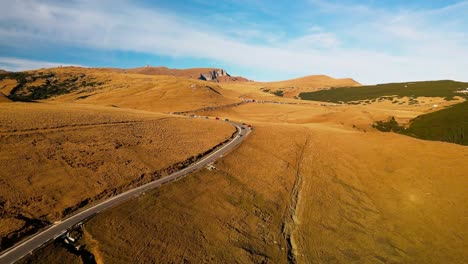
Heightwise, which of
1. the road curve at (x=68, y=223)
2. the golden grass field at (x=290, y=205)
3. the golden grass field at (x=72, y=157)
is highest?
the golden grass field at (x=72, y=157)

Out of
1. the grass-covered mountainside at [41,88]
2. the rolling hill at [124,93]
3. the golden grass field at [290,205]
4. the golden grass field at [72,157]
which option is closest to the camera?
the golden grass field at [290,205]

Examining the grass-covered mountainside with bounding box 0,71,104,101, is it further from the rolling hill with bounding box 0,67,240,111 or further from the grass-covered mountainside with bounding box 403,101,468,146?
the grass-covered mountainside with bounding box 403,101,468,146

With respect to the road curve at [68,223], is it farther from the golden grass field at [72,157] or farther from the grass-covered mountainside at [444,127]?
the grass-covered mountainside at [444,127]

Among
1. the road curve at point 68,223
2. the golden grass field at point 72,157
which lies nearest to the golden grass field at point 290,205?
the golden grass field at point 72,157

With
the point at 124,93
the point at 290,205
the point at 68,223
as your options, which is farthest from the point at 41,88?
the point at 290,205

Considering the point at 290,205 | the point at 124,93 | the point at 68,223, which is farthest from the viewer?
the point at 124,93

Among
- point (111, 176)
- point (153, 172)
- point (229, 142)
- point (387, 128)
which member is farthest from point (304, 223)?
point (387, 128)

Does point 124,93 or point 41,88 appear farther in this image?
point 41,88

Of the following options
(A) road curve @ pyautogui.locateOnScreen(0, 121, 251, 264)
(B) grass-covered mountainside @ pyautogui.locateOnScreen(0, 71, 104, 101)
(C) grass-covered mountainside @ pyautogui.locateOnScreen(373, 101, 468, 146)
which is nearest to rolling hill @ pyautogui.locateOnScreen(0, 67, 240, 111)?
(B) grass-covered mountainside @ pyautogui.locateOnScreen(0, 71, 104, 101)

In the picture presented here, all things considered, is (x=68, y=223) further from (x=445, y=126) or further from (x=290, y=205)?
A: (x=445, y=126)

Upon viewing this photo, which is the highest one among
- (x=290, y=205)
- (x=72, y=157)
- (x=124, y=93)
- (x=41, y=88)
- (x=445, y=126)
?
(x=445, y=126)
